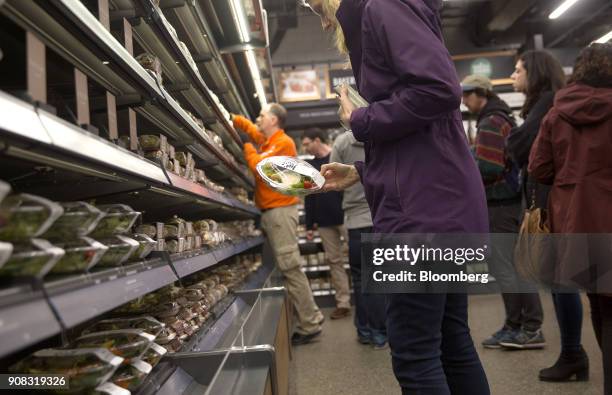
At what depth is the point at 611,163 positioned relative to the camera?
205 centimetres

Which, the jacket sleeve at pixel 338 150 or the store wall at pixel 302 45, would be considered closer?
the jacket sleeve at pixel 338 150

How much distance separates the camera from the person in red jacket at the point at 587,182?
2.00m

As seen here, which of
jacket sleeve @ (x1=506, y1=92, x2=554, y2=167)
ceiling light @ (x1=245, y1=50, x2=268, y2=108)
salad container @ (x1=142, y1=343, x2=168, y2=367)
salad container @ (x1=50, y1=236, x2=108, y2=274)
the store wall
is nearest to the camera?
salad container @ (x1=50, y1=236, x2=108, y2=274)

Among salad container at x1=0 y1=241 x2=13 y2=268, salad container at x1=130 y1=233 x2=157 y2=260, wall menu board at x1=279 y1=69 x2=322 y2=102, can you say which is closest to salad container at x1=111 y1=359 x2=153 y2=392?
salad container at x1=130 y1=233 x2=157 y2=260

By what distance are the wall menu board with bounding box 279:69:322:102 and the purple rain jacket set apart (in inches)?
246

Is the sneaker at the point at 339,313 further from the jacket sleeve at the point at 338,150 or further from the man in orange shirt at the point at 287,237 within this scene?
the jacket sleeve at the point at 338,150

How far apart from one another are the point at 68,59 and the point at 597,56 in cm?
191

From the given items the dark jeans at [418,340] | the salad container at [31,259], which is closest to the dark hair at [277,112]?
the dark jeans at [418,340]

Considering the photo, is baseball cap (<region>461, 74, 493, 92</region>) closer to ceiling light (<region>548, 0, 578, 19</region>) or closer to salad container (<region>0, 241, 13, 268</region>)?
salad container (<region>0, 241, 13, 268</region>)

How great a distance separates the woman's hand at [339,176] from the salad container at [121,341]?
73 centimetres

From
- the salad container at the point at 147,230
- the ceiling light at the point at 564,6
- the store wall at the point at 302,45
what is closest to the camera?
the salad container at the point at 147,230

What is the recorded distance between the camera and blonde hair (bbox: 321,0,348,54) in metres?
1.59

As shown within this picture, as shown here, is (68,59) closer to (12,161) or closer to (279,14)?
(12,161)

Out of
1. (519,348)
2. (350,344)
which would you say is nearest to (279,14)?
(350,344)
